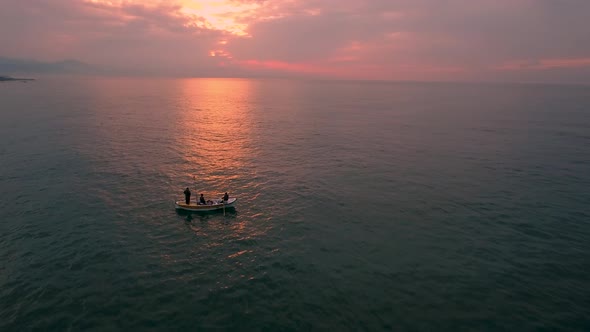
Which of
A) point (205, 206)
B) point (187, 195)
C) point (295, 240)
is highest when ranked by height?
point (187, 195)

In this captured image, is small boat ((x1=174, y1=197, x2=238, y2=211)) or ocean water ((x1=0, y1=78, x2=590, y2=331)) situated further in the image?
small boat ((x1=174, y1=197, x2=238, y2=211))

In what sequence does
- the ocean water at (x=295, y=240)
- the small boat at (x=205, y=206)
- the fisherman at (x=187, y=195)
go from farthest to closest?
the small boat at (x=205, y=206) < the fisherman at (x=187, y=195) < the ocean water at (x=295, y=240)

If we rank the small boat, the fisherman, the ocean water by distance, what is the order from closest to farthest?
1. the ocean water
2. the fisherman
3. the small boat

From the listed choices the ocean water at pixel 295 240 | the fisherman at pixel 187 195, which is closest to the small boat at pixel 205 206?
the fisherman at pixel 187 195

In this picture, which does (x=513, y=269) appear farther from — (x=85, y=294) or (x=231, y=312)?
(x=85, y=294)

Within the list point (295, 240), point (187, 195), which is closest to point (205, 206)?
point (187, 195)

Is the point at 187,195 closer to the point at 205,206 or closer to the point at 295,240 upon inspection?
the point at 205,206

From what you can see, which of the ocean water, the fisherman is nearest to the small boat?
the fisherman

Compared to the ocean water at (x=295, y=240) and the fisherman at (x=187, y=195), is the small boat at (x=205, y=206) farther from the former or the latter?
the ocean water at (x=295, y=240)

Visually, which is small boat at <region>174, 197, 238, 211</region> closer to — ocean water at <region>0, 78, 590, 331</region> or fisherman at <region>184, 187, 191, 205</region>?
fisherman at <region>184, 187, 191, 205</region>
